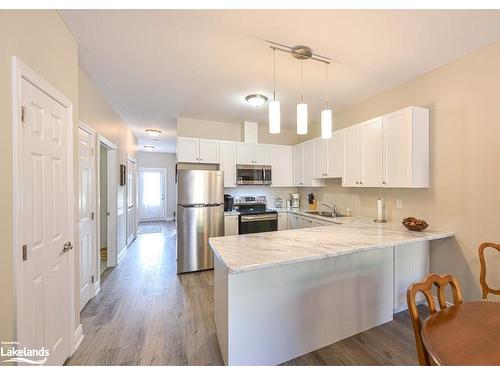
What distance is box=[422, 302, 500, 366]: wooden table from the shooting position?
0.91 m

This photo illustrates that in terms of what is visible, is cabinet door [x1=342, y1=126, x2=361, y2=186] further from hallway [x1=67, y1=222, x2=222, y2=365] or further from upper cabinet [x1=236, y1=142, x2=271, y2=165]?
hallway [x1=67, y1=222, x2=222, y2=365]

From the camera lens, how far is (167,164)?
29.8 feet

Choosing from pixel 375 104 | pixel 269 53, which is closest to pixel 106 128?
pixel 269 53

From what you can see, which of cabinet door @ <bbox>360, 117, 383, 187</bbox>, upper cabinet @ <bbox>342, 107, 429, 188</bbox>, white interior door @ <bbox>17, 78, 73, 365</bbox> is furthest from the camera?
cabinet door @ <bbox>360, 117, 383, 187</bbox>

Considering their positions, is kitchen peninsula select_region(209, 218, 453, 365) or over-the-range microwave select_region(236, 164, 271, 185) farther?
over-the-range microwave select_region(236, 164, 271, 185)

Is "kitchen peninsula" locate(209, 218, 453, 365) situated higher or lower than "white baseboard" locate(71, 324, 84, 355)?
higher

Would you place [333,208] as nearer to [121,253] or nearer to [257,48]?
[257,48]

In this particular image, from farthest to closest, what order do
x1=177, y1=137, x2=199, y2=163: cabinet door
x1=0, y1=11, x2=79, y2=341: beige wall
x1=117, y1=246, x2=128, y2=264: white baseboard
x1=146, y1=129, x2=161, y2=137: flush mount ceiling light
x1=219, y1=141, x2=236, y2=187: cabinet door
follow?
x1=146, y1=129, x2=161, y2=137: flush mount ceiling light → x1=219, y1=141, x2=236, y2=187: cabinet door → x1=117, y1=246, x2=128, y2=264: white baseboard → x1=177, y1=137, x2=199, y2=163: cabinet door → x1=0, y1=11, x2=79, y2=341: beige wall

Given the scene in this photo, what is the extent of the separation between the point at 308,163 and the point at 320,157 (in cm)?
37

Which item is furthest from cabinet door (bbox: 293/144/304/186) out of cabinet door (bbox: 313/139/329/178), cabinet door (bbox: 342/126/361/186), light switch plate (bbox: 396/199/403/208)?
light switch plate (bbox: 396/199/403/208)

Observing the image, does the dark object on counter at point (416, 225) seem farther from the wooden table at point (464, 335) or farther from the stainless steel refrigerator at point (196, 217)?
the stainless steel refrigerator at point (196, 217)

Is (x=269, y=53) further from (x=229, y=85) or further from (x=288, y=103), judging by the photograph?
(x=288, y=103)

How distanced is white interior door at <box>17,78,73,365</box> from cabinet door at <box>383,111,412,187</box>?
10.7 ft
